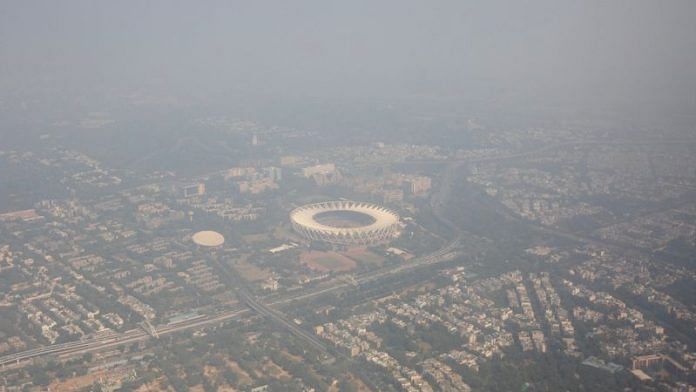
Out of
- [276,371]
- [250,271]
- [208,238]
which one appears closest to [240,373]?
[276,371]

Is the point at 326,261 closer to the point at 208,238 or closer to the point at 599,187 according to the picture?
the point at 208,238

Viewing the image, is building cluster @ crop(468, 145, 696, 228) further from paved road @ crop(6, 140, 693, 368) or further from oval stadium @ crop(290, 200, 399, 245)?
oval stadium @ crop(290, 200, 399, 245)

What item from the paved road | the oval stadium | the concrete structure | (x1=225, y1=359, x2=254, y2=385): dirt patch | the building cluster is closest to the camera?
(x1=225, y1=359, x2=254, y2=385): dirt patch

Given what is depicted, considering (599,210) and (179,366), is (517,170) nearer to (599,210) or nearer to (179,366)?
(599,210)

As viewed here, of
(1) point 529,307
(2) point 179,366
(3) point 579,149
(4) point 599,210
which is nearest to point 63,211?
(2) point 179,366

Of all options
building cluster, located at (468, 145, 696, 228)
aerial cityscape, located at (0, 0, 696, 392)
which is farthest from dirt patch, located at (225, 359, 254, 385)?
building cluster, located at (468, 145, 696, 228)
